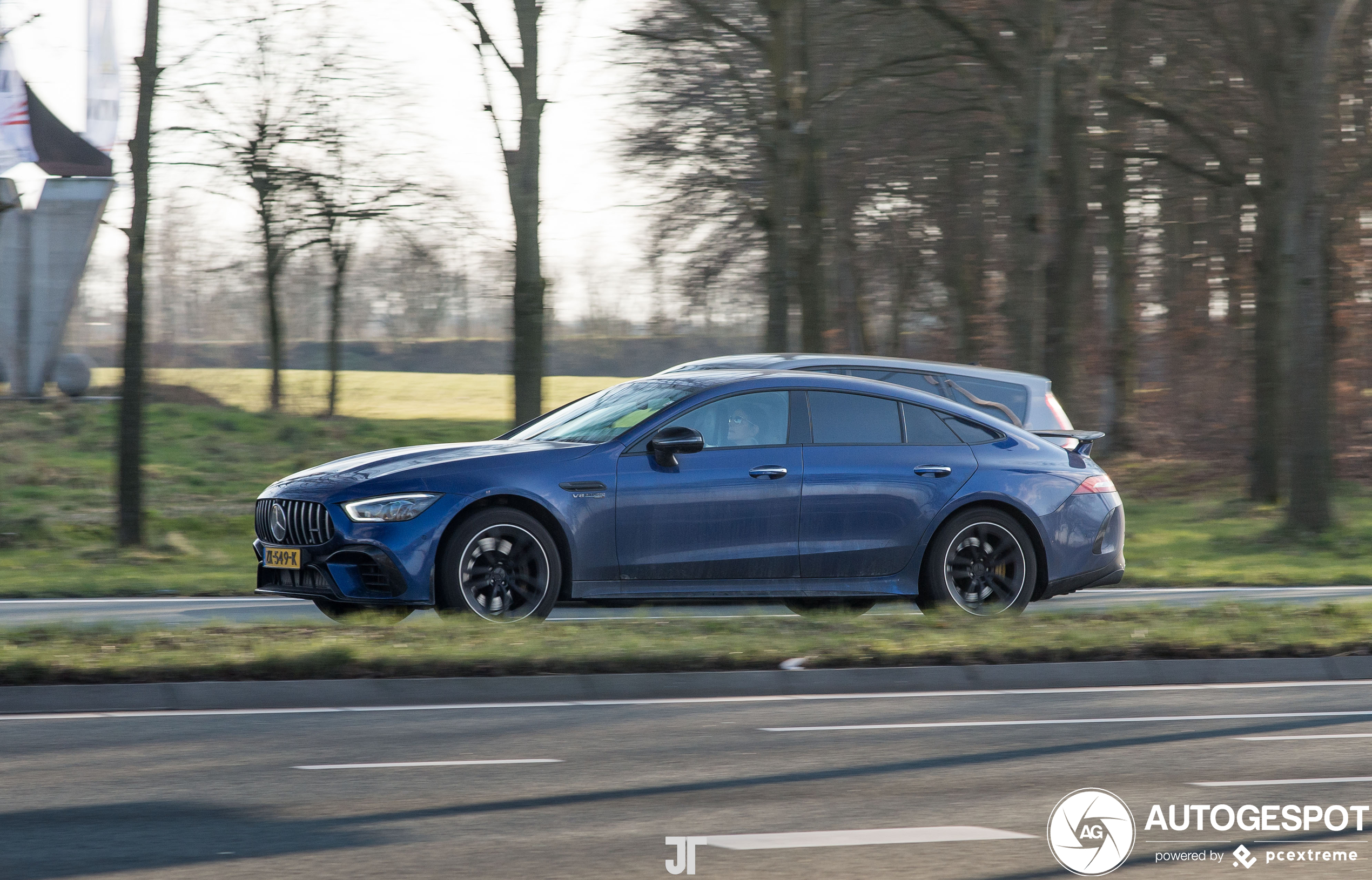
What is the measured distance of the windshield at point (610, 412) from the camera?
10.3 meters

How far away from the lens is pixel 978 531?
35.1 feet

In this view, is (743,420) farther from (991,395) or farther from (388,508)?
(991,395)

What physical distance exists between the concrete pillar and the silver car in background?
69.3ft

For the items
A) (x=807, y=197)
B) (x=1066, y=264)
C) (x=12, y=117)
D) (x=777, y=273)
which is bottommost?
(x=777, y=273)

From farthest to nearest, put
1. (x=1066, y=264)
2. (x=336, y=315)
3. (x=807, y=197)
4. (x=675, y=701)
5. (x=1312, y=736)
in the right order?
(x=336, y=315) < (x=1066, y=264) < (x=807, y=197) < (x=675, y=701) < (x=1312, y=736)

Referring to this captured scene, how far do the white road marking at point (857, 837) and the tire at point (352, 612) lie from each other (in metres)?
5.12

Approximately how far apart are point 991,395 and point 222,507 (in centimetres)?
1247

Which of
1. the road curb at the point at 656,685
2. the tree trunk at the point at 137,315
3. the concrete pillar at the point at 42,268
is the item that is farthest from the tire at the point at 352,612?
the concrete pillar at the point at 42,268

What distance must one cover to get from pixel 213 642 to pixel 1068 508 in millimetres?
5534

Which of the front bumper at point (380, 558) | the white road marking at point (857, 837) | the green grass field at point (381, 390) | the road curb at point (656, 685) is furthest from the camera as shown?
the green grass field at point (381, 390)

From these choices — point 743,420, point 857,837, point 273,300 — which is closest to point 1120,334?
point 273,300

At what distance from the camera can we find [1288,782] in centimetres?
627

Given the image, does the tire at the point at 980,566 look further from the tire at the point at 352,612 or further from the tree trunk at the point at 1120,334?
the tree trunk at the point at 1120,334

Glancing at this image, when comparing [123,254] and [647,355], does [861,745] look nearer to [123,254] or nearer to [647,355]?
[123,254]
